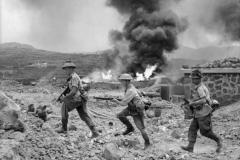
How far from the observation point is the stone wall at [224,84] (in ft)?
39.0

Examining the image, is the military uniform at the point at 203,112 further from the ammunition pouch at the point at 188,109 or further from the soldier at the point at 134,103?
the soldier at the point at 134,103

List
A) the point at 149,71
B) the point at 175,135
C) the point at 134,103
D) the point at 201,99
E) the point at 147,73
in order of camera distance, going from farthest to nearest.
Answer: the point at 149,71 < the point at 147,73 < the point at 175,135 < the point at 134,103 < the point at 201,99

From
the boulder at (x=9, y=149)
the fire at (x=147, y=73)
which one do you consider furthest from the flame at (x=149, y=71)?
the boulder at (x=9, y=149)

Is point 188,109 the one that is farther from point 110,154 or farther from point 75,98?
point 110,154

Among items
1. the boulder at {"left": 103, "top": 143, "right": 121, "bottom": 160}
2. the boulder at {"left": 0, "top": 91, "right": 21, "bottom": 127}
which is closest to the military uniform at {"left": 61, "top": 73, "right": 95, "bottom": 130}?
the boulder at {"left": 103, "top": 143, "right": 121, "bottom": 160}

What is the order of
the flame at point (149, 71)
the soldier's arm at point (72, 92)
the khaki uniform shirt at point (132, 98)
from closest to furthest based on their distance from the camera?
the khaki uniform shirt at point (132, 98) < the soldier's arm at point (72, 92) < the flame at point (149, 71)

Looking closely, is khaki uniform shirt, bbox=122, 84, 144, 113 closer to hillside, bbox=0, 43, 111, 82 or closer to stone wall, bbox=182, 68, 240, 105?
stone wall, bbox=182, 68, 240, 105

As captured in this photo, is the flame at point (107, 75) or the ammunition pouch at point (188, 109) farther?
the flame at point (107, 75)

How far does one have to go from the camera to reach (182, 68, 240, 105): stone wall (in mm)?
11875

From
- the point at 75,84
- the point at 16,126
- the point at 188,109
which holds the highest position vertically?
the point at 75,84

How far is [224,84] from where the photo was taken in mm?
12078

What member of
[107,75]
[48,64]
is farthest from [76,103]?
[48,64]

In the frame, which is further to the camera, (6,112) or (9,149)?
(6,112)

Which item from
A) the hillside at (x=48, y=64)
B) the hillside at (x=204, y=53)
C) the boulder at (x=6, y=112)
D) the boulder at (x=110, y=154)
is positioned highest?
the hillside at (x=204, y=53)
